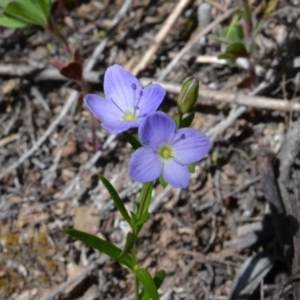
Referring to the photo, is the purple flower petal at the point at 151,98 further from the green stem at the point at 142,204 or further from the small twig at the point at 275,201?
the small twig at the point at 275,201

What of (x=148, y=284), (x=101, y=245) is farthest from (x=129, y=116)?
(x=148, y=284)

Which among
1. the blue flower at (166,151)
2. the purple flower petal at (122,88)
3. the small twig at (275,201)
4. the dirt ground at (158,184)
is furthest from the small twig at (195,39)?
the blue flower at (166,151)

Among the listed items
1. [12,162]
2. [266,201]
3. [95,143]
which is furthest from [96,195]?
[266,201]

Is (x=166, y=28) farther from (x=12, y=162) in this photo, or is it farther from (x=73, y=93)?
(x=12, y=162)

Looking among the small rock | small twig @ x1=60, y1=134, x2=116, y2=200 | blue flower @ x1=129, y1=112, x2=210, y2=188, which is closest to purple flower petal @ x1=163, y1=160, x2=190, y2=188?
blue flower @ x1=129, y1=112, x2=210, y2=188

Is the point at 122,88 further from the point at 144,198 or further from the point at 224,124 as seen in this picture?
the point at 224,124

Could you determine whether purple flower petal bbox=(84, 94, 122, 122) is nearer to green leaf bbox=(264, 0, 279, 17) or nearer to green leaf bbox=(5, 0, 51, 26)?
green leaf bbox=(5, 0, 51, 26)
